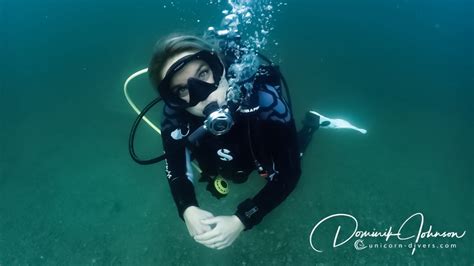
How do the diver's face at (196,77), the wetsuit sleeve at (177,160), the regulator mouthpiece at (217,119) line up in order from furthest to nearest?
the wetsuit sleeve at (177,160)
the diver's face at (196,77)
the regulator mouthpiece at (217,119)

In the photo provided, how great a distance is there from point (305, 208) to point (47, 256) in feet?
13.9

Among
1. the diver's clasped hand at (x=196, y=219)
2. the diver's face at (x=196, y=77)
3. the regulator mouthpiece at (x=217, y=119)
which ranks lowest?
the diver's clasped hand at (x=196, y=219)

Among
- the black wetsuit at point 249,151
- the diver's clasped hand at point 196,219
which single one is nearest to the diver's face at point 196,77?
the black wetsuit at point 249,151

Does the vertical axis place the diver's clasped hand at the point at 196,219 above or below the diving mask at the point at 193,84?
below

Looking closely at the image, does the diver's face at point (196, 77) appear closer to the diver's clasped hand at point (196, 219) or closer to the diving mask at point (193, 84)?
Answer: the diving mask at point (193, 84)

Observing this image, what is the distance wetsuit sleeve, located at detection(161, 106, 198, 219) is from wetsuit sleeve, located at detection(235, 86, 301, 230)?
1.59 ft

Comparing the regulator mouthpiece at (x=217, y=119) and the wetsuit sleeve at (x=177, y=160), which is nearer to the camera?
the regulator mouthpiece at (x=217, y=119)

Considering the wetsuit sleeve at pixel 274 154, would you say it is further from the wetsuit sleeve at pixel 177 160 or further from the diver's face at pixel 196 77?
the wetsuit sleeve at pixel 177 160

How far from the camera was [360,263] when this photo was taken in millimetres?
4527

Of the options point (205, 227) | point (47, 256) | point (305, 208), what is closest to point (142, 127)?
point (47, 256)

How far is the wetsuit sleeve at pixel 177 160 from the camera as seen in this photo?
2.59 meters

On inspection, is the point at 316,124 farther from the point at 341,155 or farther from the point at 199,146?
the point at 199,146
